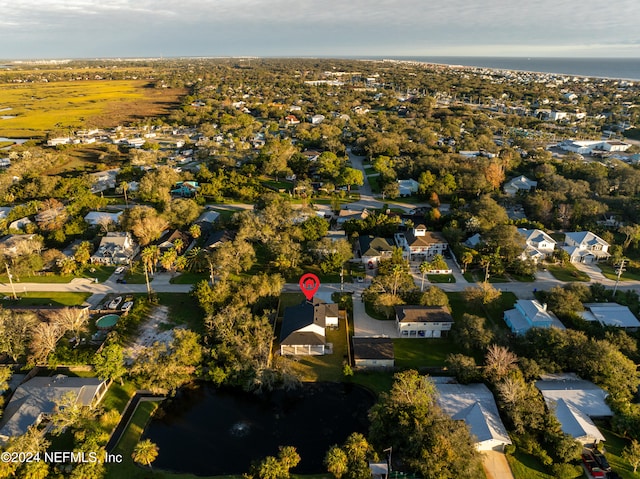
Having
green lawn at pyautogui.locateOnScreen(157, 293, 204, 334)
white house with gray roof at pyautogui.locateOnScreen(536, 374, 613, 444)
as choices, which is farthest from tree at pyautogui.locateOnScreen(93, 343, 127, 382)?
white house with gray roof at pyautogui.locateOnScreen(536, 374, 613, 444)

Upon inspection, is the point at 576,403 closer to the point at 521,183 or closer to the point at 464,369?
the point at 464,369

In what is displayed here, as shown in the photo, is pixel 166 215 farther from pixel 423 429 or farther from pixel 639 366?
pixel 639 366

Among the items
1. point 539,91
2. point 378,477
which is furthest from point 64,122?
point 539,91

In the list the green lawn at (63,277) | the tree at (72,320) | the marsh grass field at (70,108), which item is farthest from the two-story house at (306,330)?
the marsh grass field at (70,108)

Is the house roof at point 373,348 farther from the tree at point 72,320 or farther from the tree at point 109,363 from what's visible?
the tree at point 72,320

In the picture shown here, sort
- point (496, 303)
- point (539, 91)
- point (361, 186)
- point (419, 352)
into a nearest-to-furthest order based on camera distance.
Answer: point (419, 352)
point (496, 303)
point (361, 186)
point (539, 91)

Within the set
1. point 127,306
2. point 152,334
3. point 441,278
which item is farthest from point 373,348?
point 127,306
